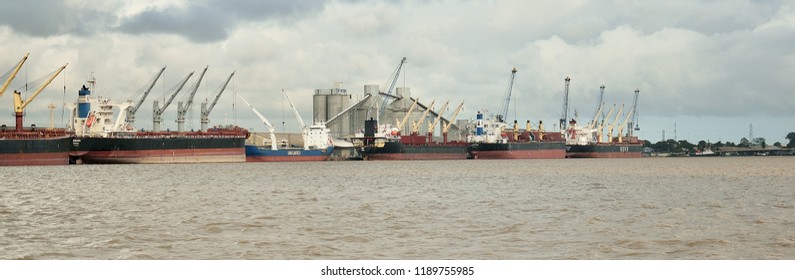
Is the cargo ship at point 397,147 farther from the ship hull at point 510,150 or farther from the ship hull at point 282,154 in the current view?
the ship hull at point 282,154

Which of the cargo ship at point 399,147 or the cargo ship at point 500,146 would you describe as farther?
the cargo ship at point 500,146

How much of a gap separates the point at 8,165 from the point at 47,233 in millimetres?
69341

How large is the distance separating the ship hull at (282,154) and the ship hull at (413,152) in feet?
43.3

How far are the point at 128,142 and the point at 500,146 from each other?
265 feet

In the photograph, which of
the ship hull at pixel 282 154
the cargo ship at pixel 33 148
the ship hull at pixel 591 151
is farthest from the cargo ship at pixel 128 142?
the ship hull at pixel 591 151

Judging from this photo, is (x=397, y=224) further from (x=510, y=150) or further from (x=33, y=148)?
(x=510, y=150)

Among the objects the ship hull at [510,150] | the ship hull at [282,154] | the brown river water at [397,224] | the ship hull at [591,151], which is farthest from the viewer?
the ship hull at [591,151]

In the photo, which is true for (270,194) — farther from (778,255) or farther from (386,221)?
(778,255)

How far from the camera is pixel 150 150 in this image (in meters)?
106

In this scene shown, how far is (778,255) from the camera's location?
21.6 m

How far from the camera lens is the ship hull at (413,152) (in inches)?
6048

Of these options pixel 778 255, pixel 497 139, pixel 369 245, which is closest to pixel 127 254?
pixel 369 245

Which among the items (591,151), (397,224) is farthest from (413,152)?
(397,224)

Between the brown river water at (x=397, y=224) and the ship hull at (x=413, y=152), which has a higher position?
the ship hull at (x=413, y=152)
